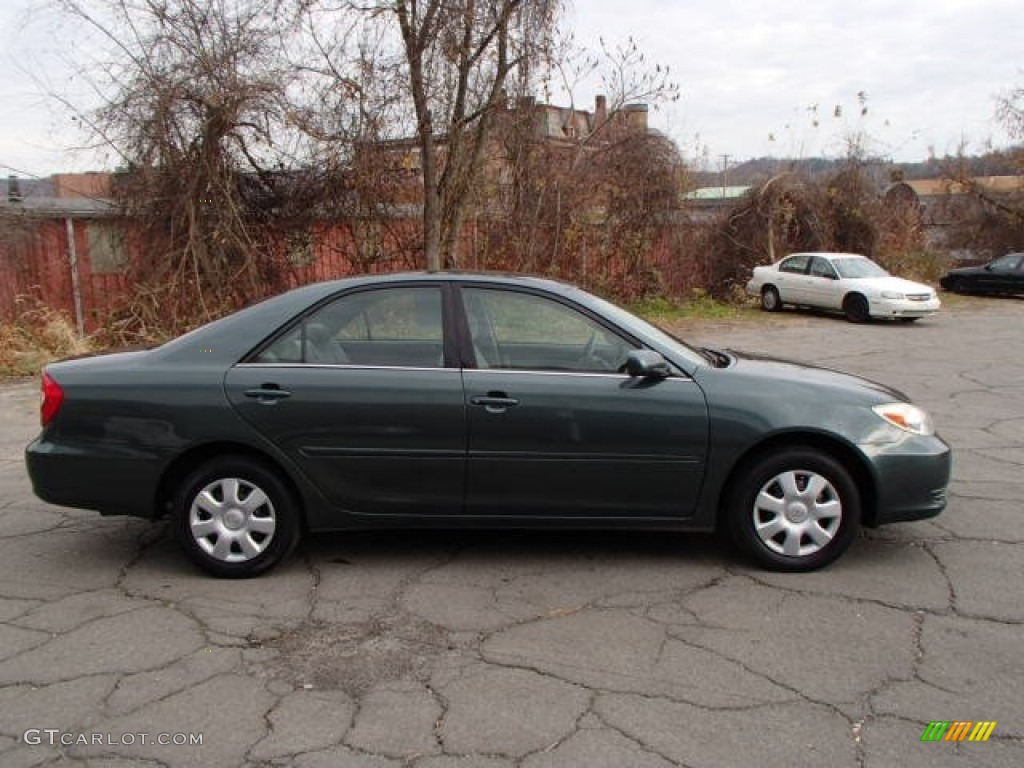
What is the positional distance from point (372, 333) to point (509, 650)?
1.84m

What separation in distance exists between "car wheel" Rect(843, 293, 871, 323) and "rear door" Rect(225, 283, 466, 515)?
15191mm

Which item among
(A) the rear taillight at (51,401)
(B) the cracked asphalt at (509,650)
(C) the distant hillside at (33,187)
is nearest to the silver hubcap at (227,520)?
(B) the cracked asphalt at (509,650)

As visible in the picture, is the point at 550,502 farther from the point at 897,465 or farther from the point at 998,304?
the point at 998,304

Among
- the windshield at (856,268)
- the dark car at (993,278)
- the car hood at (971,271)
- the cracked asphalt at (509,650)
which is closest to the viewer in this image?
the cracked asphalt at (509,650)

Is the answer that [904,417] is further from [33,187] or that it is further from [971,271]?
[971,271]

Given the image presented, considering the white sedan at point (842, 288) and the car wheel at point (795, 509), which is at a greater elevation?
the white sedan at point (842, 288)

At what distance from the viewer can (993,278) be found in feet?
76.9

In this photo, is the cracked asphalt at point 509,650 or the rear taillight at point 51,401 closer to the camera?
the cracked asphalt at point 509,650

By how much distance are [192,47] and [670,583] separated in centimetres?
1104

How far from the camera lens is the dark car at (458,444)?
4.22m

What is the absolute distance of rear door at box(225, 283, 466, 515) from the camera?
422 cm

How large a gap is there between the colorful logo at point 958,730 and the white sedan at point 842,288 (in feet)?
51.0

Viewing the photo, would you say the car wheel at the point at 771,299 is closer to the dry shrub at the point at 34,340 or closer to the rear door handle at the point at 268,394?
the dry shrub at the point at 34,340

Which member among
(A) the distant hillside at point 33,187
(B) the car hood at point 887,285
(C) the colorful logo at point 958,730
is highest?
(A) the distant hillside at point 33,187
